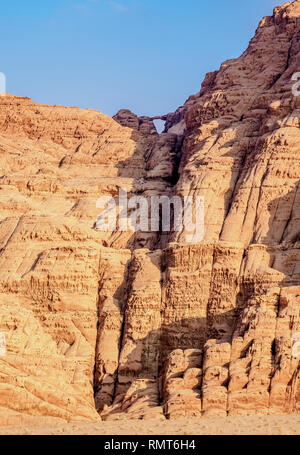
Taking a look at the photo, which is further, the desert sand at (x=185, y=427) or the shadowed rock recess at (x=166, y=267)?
the shadowed rock recess at (x=166, y=267)

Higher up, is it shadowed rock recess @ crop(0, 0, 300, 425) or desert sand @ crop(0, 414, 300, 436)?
shadowed rock recess @ crop(0, 0, 300, 425)

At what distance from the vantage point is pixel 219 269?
174ft

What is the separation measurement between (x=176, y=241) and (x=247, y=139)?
9047 millimetres

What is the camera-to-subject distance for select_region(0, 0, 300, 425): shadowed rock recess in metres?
44.1

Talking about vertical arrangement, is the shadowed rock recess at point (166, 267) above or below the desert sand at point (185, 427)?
above

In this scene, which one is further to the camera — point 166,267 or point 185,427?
point 166,267

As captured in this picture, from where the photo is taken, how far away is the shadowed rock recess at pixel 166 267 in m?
44.1

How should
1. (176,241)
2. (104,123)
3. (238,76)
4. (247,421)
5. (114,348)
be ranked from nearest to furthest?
1. (247,421)
2. (114,348)
3. (176,241)
4. (238,76)
5. (104,123)

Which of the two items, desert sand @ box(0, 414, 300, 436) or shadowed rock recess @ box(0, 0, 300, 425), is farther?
shadowed rock recess @ box(0, 0, 300, 425)

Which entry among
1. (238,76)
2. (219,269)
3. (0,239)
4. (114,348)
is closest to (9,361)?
(114,348)

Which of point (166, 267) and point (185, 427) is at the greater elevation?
point (166, 267)

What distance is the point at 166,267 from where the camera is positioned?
54.9 meters
